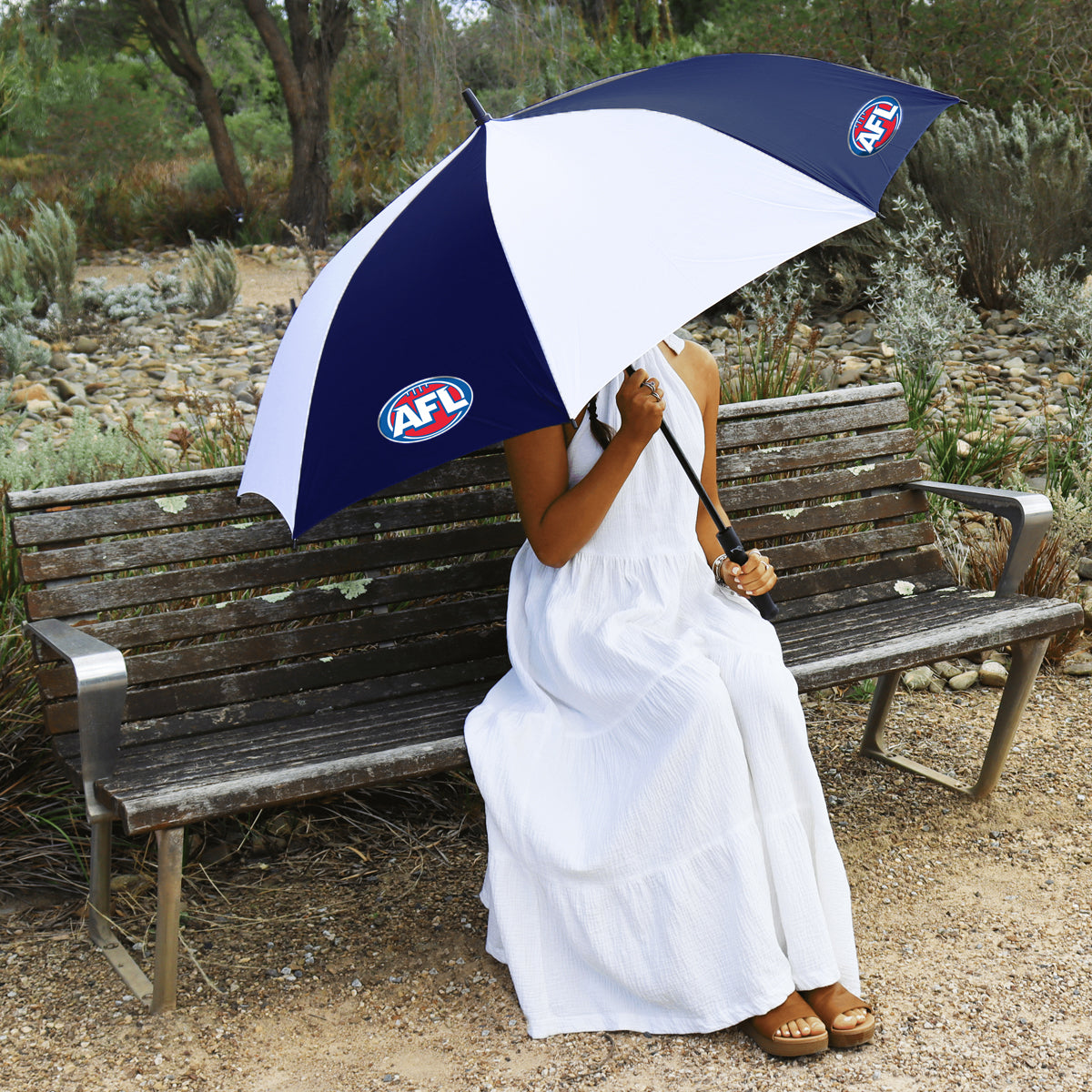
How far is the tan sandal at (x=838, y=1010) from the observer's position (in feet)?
7.38

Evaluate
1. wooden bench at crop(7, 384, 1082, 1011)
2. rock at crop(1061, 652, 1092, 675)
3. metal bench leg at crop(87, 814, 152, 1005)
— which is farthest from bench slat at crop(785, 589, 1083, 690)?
metal bench leg at crop(87, 814, 152, 1005)

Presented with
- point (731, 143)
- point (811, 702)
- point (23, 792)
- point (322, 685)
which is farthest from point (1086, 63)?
point (23, 792)

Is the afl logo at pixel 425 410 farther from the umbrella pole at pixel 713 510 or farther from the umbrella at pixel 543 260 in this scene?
the umbrella pole at pixel 713 510

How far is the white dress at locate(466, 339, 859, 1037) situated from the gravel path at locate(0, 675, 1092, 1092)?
13 cm

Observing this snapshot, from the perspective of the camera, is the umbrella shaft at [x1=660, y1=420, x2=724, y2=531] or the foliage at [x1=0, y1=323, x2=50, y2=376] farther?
the foliage at [x1=0, y1=323, x2=50, y2=376]

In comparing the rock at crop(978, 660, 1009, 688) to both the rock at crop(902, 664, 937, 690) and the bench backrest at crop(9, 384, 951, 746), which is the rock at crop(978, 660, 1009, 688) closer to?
the rock at crop(902, 664, 937, 690)

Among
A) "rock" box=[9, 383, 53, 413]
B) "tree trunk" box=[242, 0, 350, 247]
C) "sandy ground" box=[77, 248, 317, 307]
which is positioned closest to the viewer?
"rock" box=[9, 383, 53, 413]

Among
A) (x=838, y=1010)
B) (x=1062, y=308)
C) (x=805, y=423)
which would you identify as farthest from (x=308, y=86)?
(x=838, y=1010)

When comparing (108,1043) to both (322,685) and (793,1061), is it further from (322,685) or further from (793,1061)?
(793,1061)

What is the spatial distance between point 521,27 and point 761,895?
13.0 m

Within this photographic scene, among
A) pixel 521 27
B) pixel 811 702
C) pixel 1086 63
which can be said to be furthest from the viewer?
pixel 521 27

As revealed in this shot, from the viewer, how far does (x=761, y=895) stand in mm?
2252

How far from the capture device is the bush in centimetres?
674

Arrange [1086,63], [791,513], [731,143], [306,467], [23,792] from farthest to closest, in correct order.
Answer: [1086,63]
[791,513]
[23,792]
[731,143]
[306,467]
